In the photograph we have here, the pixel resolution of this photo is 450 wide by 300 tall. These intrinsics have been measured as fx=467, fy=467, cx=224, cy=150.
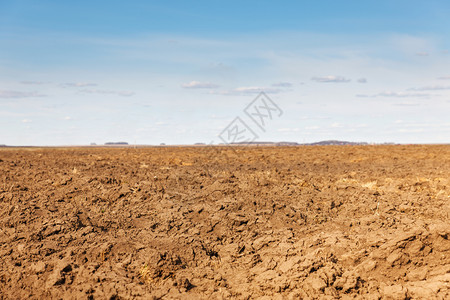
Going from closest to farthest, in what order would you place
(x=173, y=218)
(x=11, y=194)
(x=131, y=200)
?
(x=173, y=218) < (x=131, y=200) < (x=11, y=194)

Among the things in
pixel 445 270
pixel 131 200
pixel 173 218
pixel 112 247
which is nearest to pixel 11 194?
pixel 131 200

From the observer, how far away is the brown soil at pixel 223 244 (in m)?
6.36

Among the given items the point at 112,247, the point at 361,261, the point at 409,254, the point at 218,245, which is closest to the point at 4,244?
the point at 112,247

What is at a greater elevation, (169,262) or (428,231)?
(428,231)

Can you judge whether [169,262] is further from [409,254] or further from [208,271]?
[409,254]

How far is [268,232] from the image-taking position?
8836 millimetres

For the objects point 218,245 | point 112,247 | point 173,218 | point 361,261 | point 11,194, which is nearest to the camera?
point 361,261

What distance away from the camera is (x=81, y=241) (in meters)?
8.43

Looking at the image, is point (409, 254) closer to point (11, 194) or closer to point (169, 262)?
point (169, 262)

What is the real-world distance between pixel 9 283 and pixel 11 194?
21.6 ft

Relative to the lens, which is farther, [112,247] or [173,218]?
[173,218]

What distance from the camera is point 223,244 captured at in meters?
8.55

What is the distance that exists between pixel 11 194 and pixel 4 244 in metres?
4.66

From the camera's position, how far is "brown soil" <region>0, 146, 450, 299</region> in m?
6.36
